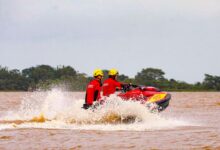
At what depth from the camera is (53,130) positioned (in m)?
15.2

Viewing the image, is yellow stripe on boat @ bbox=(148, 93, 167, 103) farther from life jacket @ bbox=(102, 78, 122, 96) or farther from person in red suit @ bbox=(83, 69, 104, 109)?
person in red suit @ bbox=(83, 69, 104, 109)

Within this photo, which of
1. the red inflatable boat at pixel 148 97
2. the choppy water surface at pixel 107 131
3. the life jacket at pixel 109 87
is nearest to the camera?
the choppy water surface at pixel 107 131

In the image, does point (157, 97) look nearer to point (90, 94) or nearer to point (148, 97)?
point (148, 97)

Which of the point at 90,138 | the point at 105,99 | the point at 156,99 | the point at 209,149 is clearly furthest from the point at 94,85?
the point at 209,149

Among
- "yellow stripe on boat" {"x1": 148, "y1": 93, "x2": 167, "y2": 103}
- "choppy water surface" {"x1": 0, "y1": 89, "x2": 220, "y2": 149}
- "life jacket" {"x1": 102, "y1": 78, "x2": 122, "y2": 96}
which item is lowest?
"choppy water surface" {"x1": 0, "y1": 89, "x2": 220, "y2": 149}

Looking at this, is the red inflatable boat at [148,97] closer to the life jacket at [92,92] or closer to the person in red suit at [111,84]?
the person in red suit at [111,84]

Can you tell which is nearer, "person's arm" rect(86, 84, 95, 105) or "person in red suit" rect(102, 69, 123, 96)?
"person's arm" rect(86, 84, 95, 105)

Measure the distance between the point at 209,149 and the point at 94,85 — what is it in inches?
239

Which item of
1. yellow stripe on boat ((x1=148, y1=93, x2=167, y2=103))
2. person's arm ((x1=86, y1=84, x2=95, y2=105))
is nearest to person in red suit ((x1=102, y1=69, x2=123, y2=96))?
person's arm ((x1=86, y1=84, x2=95, y2=105))

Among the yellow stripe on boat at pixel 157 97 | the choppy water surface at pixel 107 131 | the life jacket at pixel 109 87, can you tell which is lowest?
the choppy water surface at pixel 107 131

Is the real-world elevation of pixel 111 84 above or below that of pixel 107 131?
above

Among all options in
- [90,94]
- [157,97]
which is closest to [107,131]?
[90,94]

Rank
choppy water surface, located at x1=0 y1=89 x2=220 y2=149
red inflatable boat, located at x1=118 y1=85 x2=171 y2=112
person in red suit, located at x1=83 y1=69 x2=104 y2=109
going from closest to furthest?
choppy water surface, located at x1=0 y1=89 x2=220 y2=149 < person in red suit, located at x1=83 y1=69 x2=104 y2=109 < red inflatable boat, located at x1=118 y1=85 x2=171 y2=112

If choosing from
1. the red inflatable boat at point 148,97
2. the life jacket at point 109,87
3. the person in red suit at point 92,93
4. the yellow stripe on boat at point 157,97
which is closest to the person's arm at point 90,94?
the person in red suit at point 92,93
